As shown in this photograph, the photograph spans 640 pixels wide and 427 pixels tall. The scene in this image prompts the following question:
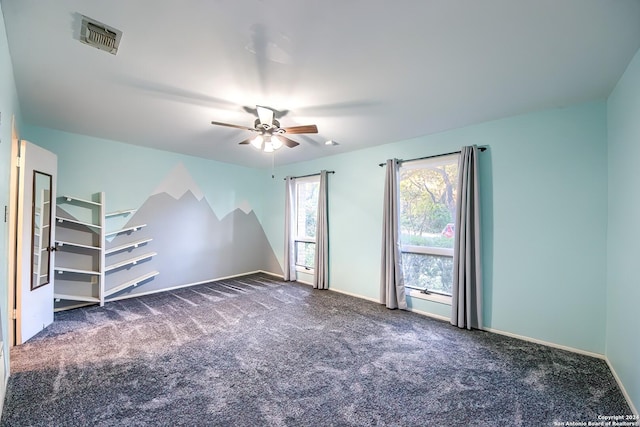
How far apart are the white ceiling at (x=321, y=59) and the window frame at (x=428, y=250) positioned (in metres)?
0.49

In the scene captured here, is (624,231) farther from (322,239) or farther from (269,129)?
(322,239)

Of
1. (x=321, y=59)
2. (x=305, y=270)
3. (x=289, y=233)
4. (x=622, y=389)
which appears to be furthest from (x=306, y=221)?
(x=622, y=389)

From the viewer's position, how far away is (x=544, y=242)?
2.75m

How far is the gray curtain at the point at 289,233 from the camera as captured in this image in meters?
5.29

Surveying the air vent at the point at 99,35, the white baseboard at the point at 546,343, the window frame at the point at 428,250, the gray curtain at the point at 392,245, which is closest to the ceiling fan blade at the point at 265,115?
the air vent at the point at 99,35

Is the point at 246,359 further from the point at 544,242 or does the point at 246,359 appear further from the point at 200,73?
the point at 544,242

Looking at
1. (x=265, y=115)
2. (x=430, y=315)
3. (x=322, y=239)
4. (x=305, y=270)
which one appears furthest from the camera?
(x=305, y=270)

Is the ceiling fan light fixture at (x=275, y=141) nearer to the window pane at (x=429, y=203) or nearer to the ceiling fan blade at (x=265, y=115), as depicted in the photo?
the ceiling fan blade at (x=265, y=115)

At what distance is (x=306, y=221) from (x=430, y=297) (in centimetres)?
267

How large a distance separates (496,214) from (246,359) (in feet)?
10.1

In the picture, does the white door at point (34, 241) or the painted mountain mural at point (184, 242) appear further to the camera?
the painted mountain mural at point (184, 242)

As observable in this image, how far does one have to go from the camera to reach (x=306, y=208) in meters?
5.32

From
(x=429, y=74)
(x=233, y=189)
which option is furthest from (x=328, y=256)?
(x=429, y=74)

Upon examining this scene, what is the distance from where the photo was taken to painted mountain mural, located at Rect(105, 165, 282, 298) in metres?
4.27
